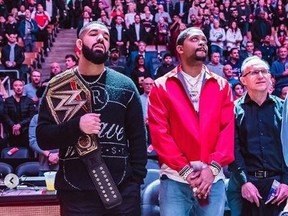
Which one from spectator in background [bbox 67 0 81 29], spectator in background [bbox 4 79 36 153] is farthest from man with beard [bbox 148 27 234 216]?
spectator in background [bbox 67 0 81 29]

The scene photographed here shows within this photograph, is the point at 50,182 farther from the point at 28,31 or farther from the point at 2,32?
the point at 28,31

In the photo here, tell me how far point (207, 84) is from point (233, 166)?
0.60m

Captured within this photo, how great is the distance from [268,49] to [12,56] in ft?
18.6

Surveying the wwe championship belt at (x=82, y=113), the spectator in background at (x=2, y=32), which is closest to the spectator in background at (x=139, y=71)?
the spectator in background at (x=2, y=32)

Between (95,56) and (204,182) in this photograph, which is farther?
(204,182)

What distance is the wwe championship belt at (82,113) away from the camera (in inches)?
129

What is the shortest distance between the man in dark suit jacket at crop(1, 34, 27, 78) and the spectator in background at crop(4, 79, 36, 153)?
3.19 m

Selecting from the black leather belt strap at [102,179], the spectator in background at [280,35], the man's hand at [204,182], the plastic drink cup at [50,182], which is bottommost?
the spectator in background at [280,35]

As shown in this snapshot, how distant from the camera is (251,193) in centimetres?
392

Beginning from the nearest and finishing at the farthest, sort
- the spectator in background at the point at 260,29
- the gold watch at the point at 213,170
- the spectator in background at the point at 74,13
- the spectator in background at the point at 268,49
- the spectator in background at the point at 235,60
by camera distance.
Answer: the gold watch at the point at 213,170
the spectator in background at the point at 235,60
the spectator in background at the point at 268,49
the spectator in background at the point at 260,29
the spectator in background at the point at 74,13

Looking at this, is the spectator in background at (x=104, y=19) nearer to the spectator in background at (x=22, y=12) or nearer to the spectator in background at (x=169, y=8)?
the spectator in background at (x=22, y=12)

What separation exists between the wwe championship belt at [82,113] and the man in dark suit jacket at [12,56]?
29.8 feet

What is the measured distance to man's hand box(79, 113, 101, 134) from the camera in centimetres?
321

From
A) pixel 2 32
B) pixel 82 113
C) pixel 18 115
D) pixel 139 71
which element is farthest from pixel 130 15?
pixel 82 113
